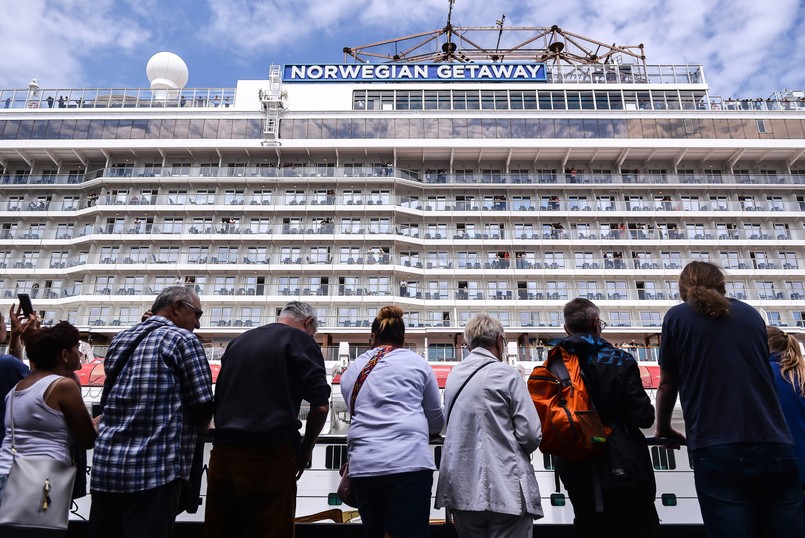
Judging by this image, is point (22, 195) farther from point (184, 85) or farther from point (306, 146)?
point (306, 146)

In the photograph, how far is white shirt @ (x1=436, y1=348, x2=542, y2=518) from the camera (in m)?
3.75

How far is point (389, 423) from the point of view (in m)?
3.95

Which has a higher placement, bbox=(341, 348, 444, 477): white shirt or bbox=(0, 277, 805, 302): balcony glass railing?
bbox=(0, 277, 805, 302): balcony glass railing

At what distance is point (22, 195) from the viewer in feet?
139

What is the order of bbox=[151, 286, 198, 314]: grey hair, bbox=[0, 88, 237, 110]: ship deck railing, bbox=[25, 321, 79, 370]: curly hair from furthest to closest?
bbox=[0, 88, 237, 110]: ship deck railing → bbox=[151, 286, 198, 314]: grey hair → bbox=[25, 321, 79, 370]: curly hair

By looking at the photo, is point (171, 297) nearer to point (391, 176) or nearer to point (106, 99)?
point (391, 176)

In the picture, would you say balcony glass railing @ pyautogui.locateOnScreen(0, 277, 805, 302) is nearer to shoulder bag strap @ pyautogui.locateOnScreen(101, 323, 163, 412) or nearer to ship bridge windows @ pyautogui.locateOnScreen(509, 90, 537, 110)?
ship bridge windows @ pyautogui.locateOnScreen(509, 90, 537, 110)

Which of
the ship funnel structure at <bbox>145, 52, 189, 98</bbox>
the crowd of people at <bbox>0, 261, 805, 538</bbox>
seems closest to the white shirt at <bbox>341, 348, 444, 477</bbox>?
the crowd of people at <bbox>0, 261, 805, 538</bbox>

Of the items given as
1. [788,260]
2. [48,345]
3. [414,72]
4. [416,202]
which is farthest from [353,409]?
[788,260]

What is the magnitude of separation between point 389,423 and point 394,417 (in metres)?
0.05

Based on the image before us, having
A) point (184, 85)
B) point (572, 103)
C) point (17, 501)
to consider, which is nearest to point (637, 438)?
point (17, 501)

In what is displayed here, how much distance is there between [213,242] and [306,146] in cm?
933

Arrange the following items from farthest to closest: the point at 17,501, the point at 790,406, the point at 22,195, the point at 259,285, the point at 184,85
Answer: the point at 184,85
the point at 22,195
the point at 259,285
the point at 790,406
the point at 17,501

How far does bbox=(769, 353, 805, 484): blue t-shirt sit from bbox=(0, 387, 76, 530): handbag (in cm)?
458
